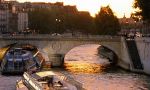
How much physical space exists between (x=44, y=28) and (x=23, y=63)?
42856 millimetres

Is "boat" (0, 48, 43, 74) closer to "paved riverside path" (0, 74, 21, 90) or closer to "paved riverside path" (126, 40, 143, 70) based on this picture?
"paved riverside path" (0, 74, 21, 90)

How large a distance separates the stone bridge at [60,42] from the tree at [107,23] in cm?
1185

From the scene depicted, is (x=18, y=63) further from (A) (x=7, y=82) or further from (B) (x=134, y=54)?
(B) (x=134, y=54)

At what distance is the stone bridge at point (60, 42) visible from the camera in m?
53.0

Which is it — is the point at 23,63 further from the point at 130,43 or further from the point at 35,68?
the point at 130,43

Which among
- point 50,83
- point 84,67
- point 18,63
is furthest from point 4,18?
point 50,83

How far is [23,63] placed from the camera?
1759 inches

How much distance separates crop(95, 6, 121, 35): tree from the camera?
6644cm

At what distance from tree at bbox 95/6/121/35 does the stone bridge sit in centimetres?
1185

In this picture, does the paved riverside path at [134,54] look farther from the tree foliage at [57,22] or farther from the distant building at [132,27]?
the tree foliage at [57,22]

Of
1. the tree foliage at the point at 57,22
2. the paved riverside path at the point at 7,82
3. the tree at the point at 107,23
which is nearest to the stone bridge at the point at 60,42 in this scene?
the tree at the point at 107,23

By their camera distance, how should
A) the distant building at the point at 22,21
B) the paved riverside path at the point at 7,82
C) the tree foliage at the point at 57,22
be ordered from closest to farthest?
the paved riverside path at the point at 7,82
the tree foliage at the point at 57,22
the distant building at the point at 22,21

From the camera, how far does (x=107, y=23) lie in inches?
2655

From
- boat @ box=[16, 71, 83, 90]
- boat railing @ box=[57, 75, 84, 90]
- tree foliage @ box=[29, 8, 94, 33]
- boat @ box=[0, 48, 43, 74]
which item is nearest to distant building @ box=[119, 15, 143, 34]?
tree foliage @ box=[29, 8, 94, 33]
